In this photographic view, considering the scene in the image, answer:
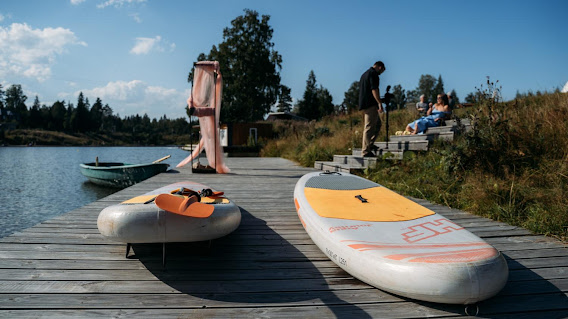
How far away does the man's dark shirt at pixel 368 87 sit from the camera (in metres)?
6.05

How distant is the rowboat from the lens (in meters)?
10.4

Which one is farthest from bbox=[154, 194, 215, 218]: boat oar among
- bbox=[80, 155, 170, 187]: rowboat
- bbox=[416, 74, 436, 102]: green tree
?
bbox=[416, 74, 436, 102]: green tree

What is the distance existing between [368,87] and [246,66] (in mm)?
29618

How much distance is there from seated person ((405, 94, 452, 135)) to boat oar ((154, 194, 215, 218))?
6.53 meters

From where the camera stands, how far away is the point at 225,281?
7.03 feet

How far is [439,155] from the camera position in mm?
5809

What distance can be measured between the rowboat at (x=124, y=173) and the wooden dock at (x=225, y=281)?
744 cm

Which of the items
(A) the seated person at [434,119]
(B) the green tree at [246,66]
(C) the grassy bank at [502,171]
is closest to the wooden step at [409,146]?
(C) the grassy bank at [502,171]

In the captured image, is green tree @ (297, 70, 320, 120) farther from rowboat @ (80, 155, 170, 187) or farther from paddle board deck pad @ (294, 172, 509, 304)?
paddle board deck pad @ (294, 172, 509, 304)

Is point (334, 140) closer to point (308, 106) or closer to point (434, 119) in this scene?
point (434, 119)

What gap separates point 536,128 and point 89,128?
105386 mm

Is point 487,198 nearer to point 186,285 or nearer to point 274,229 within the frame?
point 274,229

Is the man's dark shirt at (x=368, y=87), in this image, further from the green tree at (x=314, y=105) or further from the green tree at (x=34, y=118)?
the green tree at (x=34, y=118)

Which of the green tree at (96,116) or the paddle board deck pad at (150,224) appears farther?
the green tree at (96,116)
